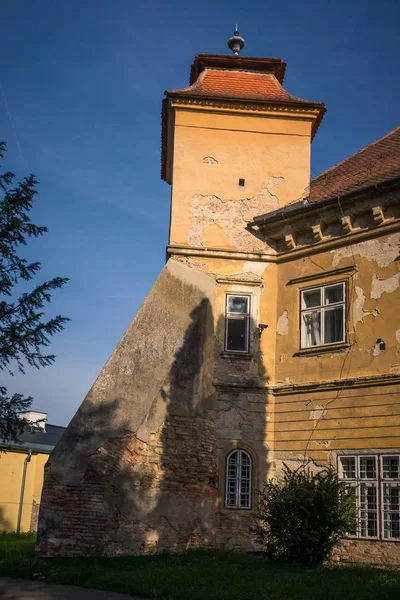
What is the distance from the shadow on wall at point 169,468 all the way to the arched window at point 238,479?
0.17 m

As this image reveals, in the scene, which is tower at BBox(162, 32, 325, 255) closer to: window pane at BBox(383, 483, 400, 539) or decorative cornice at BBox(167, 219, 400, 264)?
decorative cornice at BBox(167, 219, 400, 264)

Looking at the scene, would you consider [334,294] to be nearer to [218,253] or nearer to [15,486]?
[218,253]

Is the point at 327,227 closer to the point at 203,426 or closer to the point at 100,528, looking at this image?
the point at 203,426

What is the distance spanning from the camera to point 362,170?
17047 millimetres

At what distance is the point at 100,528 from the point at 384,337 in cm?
702

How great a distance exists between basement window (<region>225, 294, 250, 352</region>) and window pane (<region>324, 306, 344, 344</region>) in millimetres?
1968

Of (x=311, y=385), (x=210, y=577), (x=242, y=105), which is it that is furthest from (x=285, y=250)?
(x=210, y=577)

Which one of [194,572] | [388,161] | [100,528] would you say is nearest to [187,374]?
[100,528]

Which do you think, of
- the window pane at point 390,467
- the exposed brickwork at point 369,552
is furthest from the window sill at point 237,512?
the window pane at point 390,467

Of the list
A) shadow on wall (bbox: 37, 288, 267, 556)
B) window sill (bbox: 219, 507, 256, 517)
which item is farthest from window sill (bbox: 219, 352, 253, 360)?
window sill (bbox: 219, 507, 256, 517)

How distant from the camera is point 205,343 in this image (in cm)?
1609

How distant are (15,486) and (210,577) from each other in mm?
20604

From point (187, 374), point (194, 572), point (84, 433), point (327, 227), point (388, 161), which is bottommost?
point (194, 572)

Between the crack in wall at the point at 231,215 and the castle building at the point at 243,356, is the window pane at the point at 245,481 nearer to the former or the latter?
the castle building at the point at 243,356
